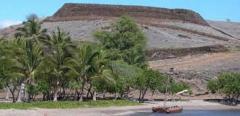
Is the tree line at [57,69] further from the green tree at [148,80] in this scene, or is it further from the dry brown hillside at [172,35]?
the dry brown hillside at [172,35]

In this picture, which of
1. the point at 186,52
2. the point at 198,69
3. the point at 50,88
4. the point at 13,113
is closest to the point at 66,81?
the point at 50,88

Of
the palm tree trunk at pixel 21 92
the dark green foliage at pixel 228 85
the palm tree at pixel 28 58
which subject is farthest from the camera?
the dark green foliage at pixel 228 85

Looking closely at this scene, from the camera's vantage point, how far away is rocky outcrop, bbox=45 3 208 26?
568ft

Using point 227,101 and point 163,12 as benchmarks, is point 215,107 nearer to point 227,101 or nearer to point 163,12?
point 227,101

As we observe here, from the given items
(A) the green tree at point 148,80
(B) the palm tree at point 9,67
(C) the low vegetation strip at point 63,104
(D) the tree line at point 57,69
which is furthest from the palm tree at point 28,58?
(A) the green tree at point 148,80

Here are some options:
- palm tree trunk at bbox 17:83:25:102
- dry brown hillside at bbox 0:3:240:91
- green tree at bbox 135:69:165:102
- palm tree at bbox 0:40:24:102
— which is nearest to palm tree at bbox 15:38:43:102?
palm tree at bbox 0:40:24:102

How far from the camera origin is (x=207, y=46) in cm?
14438

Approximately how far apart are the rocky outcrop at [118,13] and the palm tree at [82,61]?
90924mm

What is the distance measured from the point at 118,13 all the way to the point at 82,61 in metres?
96.6

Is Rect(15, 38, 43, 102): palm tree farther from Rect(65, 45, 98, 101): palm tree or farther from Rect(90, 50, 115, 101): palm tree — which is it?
Rect(90, 50, 115, 101): palm tree

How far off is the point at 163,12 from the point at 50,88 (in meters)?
107

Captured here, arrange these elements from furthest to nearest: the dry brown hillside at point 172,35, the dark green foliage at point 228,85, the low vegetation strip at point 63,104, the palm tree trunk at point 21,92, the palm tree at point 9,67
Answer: the dry brown hillside at point 172,35, the dark green foliage at point 228,85, the palm tree trunk at point 21,92, the palm tree at point 9,67, the low vegetation strip at point 63,104

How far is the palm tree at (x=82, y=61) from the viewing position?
77.1 m

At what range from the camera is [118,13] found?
17300 centimetres
